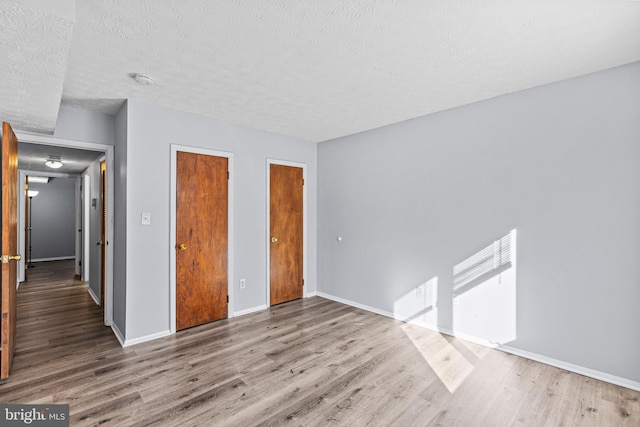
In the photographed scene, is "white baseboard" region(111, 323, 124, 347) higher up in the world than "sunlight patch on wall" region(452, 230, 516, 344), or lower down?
lower down

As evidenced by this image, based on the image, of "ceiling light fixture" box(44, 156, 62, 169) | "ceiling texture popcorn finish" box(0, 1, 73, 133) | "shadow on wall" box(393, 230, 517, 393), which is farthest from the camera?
"ceiling light fixture" box(44, 156, 62, 169)

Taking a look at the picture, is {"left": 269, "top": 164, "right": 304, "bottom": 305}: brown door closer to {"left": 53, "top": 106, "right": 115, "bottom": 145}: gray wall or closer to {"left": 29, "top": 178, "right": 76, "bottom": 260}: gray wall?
{"left": 53, "top": 106, "right": 115, "bottom": 145}: gray wall

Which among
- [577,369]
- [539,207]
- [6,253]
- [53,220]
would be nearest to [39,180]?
[53,220]

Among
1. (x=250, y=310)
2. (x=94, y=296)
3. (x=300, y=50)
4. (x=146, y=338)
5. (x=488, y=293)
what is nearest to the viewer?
(x=300, y=50)

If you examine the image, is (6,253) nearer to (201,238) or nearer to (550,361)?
(201,238)

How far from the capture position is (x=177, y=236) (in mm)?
3461

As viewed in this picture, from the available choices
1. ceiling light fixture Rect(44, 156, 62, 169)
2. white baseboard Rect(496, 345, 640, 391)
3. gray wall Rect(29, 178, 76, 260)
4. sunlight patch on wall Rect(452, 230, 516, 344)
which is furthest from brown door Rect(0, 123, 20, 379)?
gray wall Rect(29, 178, 76, 260)

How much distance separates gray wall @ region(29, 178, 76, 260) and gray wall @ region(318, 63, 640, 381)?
933 cm

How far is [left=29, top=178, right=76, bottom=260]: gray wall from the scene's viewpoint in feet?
27.3

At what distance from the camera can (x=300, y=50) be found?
2205 mm

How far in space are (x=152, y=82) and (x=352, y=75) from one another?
1.79m

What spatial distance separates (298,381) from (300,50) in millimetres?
2579

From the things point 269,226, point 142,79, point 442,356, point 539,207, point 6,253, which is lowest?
point 442,356

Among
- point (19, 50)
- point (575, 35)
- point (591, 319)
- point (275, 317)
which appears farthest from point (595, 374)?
point (19, 50)
